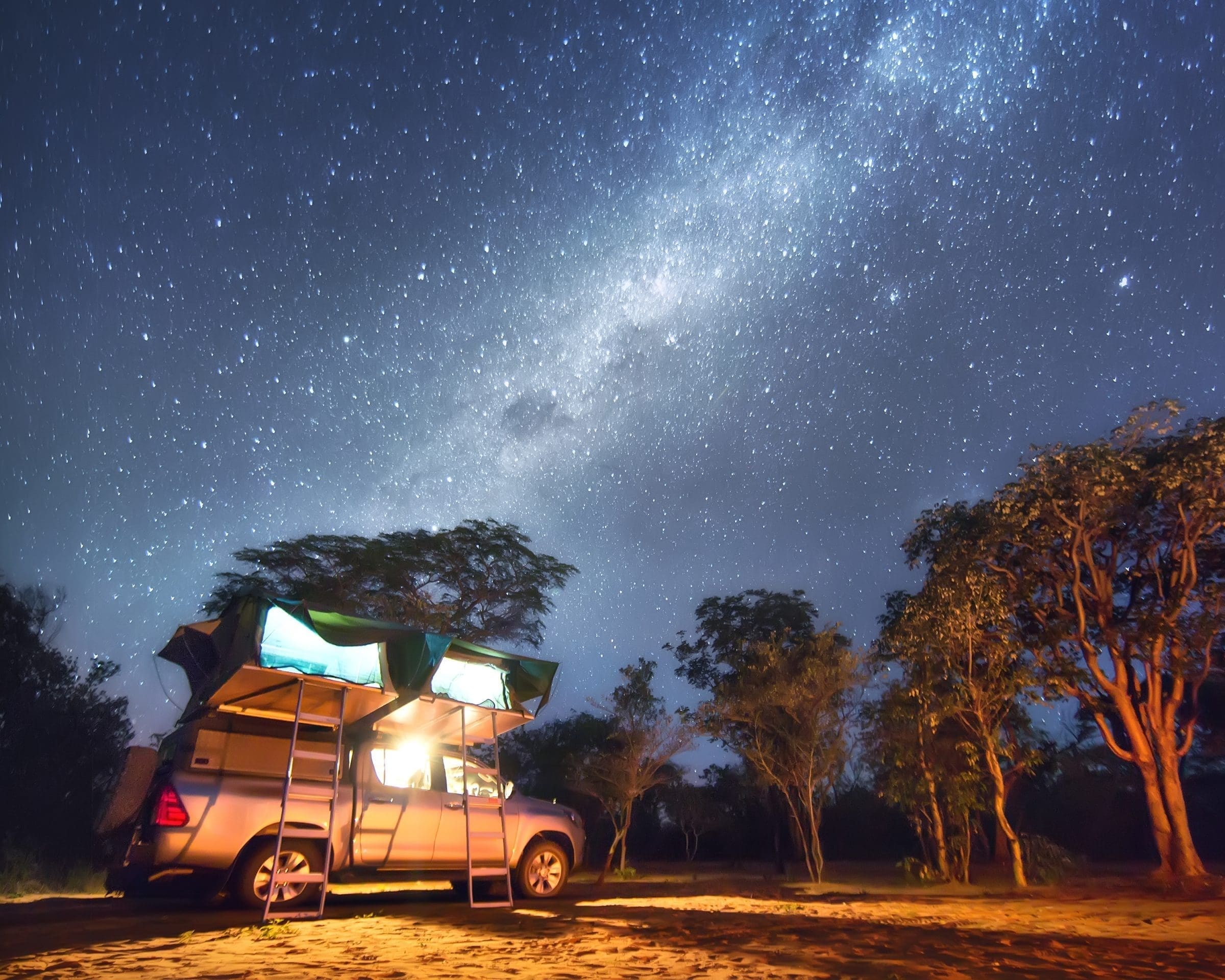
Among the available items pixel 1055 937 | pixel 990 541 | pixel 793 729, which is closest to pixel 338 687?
pixel 1055 937

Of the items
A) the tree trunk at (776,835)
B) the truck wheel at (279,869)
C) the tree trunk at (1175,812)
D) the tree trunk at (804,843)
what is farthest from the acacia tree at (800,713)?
the truck wheel at (279,869)

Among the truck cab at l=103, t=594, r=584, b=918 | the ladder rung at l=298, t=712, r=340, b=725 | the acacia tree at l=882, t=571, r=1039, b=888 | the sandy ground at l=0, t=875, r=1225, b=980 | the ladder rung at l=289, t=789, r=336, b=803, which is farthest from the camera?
the acacia tree at l=882, t=571, r=1039, b=888

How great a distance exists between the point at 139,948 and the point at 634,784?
16929 mm

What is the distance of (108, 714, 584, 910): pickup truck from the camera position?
7.18m

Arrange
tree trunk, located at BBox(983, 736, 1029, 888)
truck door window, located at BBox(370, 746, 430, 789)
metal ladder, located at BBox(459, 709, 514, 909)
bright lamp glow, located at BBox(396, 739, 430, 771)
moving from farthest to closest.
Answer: tree trunk, located at BBox(983, 736, 1029, 888), bright lamp glow, located at BBox(396, 739, 430, 771), truck door window, located at BBox(370, 746, 430, 789), metal ladder, located at BBox(459, 709, 514, 909)

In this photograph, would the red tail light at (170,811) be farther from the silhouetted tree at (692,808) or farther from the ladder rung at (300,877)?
the silhouetted tree at (692,808)

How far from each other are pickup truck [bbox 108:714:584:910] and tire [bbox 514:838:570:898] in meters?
0.02

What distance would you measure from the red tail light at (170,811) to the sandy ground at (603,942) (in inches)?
30.7

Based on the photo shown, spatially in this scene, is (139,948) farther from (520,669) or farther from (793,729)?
(793,729)

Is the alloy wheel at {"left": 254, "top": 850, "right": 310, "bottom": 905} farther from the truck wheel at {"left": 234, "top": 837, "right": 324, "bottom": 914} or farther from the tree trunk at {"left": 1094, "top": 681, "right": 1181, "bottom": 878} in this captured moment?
the tree trunk at {"left": 1094, "top": 681, "right": 1181, "bottom": 878}

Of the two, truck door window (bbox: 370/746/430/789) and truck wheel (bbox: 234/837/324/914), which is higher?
truck door window (bbox: 370/746/430/789)

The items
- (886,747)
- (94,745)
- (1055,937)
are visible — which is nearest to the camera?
(1055,937)

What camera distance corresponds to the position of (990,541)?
16156 millimetres

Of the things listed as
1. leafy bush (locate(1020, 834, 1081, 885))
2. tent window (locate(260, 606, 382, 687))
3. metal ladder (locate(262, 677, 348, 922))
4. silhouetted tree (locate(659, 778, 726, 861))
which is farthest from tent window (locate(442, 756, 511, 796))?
silhouetted tree (locate(659, 778, 726, 861))
